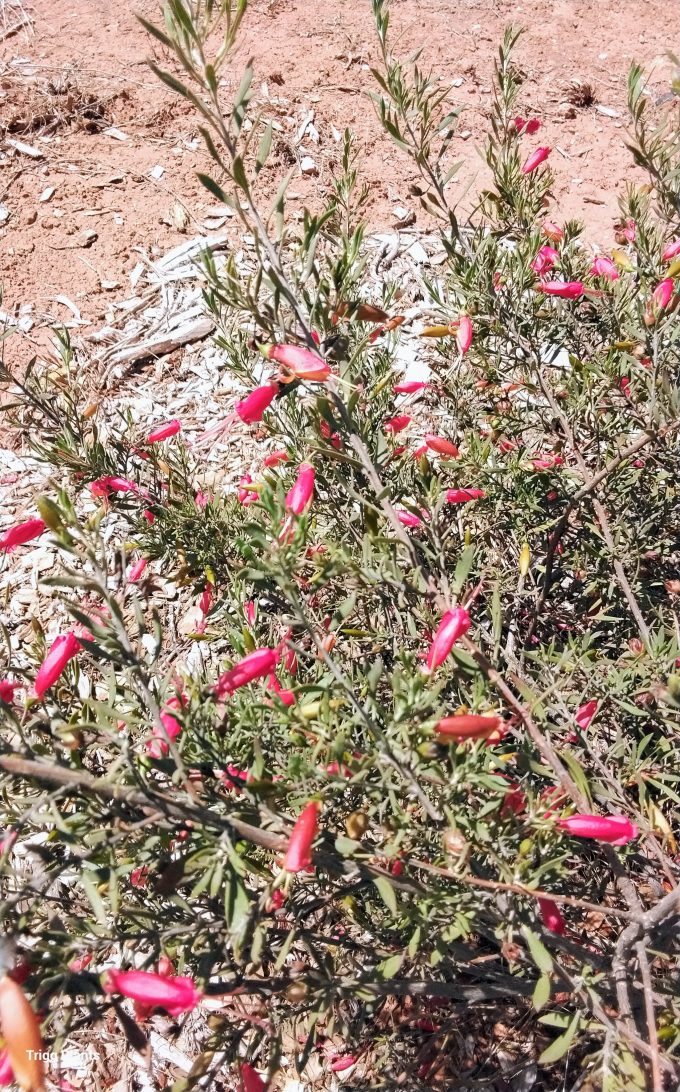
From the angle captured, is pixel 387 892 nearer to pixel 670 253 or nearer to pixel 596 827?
pixel 596 827

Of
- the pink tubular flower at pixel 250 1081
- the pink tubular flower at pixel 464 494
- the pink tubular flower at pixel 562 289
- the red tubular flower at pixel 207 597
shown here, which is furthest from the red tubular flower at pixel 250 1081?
the pink tubular flower at pixel 562 289

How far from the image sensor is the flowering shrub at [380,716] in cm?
128


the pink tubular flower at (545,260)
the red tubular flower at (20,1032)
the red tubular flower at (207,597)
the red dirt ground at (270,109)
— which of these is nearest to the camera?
the red tubular flower at (20,1032)

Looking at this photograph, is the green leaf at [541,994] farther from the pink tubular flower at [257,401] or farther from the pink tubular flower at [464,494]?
the pink tubular flower at [464,494]

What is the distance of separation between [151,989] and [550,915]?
0.96 meters

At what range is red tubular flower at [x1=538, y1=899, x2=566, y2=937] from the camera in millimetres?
1684

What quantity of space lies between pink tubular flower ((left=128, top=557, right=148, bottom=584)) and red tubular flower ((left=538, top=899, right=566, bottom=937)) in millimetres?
2271

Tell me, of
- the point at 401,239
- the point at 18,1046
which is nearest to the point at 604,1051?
the point at 18,1046

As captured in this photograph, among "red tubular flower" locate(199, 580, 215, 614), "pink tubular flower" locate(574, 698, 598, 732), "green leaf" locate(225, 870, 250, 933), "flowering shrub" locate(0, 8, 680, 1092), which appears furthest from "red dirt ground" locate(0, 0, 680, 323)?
"green leaf" locate(225, 870, 250, 933)

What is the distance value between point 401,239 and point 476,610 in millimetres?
3185

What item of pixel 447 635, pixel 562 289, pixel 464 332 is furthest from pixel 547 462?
pixel 447 635

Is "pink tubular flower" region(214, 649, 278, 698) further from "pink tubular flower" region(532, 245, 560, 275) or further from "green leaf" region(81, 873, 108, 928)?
"pink tubular flower" region(532, 245, 560, 275)

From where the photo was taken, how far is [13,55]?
606 cm

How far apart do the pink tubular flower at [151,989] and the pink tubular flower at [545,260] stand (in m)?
2.83
